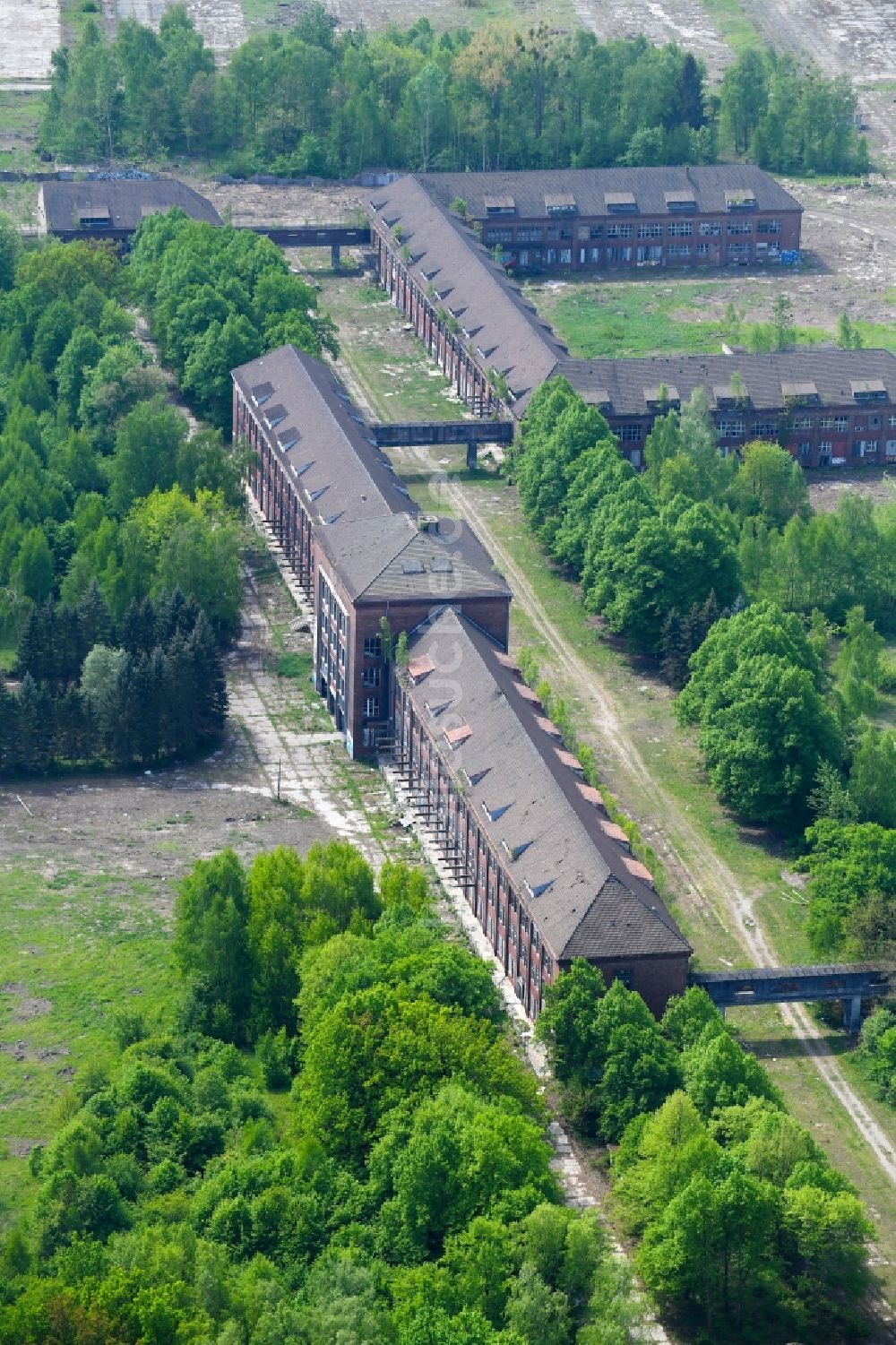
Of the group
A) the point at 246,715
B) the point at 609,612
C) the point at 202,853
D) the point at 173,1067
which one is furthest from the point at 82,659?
the point at 173,1067

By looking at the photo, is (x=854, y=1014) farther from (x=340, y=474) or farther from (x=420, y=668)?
(x=340, y=474)

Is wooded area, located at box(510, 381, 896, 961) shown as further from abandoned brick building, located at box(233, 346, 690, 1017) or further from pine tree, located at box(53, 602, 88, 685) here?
pine tree, located at box(53, 602, 88, 685)

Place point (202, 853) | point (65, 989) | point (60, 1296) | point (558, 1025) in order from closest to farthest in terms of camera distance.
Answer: point (60, 1296), point (558, 1025), point (65, 989), point (202, 853)

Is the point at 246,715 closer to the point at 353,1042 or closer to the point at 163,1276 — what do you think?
the point at 353,1042

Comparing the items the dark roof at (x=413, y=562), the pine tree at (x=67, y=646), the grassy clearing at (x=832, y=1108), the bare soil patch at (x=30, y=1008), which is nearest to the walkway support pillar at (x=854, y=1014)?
the grassy clearing at (x=832, y=1108)

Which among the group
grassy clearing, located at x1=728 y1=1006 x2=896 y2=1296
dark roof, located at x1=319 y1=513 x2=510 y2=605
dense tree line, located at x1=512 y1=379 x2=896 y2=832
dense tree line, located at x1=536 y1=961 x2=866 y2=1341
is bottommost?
grassy clearing, located at x1=728 y1=1006 x2=896 y2=1296

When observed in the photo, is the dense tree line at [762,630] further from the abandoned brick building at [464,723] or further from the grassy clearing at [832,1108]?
the grassy clearing at [832,1108]

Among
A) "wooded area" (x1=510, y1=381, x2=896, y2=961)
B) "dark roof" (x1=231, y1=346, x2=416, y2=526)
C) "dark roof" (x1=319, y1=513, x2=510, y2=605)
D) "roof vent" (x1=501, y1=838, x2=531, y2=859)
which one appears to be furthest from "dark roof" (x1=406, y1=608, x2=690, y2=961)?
"dark roof" (x1=231, y1=346, x2=416, y2=526)
